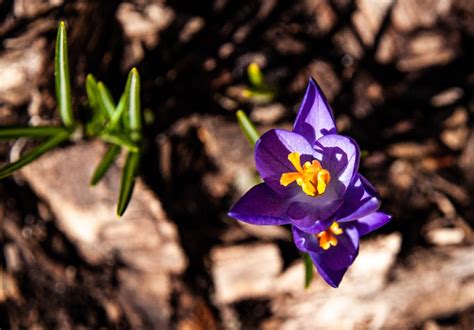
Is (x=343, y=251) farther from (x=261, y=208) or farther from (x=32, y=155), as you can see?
(x=32, y=155)

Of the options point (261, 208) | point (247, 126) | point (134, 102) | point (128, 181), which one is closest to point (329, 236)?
point (261, 208)

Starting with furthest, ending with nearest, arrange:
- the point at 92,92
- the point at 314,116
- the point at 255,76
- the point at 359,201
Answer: the point at 255,76 → the point at 92,92 → the point at 314,116 → the point at 359,201

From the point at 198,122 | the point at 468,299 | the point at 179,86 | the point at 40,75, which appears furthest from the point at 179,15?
the point at 468,299

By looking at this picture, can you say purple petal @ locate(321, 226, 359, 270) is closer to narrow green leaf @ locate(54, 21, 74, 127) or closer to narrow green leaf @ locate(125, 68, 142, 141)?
narrow green leaf @ locate(125, 68, 142, 141)

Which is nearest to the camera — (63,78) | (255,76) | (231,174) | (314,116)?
(314,116)

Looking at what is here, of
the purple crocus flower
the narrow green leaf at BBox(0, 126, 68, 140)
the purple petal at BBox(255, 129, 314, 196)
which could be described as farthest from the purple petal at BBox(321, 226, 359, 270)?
the narrow green leaf at BBox(0, 126, 68, 140)

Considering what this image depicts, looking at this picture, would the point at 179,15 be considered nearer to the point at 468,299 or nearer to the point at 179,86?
the point at 179,86

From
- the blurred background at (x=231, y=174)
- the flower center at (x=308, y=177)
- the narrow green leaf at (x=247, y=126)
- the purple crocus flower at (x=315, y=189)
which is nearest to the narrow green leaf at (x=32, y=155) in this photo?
the blurred background at (x=231, y=174)
